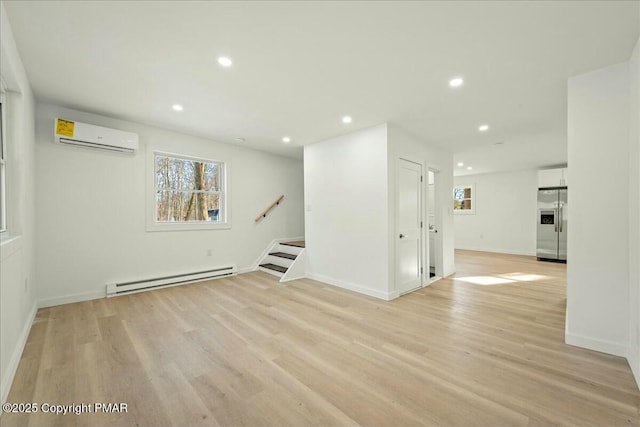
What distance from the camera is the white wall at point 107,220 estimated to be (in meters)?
3.48

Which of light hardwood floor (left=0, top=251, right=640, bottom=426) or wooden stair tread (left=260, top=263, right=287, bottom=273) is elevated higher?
wooden stair tread (left=260, top=263, right=287, bottom=273)

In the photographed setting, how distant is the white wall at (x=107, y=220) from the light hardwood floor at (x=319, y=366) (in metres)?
0.48

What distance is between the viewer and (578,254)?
2455mm

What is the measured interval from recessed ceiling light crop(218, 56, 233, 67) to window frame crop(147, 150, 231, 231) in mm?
2647

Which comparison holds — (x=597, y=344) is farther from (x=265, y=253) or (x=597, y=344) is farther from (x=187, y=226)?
(x=187, y=226)

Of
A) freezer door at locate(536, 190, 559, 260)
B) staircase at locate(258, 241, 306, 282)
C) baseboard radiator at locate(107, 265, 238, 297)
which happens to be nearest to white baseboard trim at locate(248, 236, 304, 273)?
staircase at locate(258, 241, 306, 282)

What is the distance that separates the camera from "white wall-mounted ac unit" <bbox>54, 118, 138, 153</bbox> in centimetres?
341

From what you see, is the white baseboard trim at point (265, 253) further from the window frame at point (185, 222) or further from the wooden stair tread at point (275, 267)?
the window frame at point (185, 222)

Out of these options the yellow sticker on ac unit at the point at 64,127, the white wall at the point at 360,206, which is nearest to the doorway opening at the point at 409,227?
the white wall at the point at 360,206

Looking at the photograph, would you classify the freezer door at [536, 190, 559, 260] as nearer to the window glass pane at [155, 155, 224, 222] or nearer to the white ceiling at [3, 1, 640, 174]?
the white ceiling at [3, 1, 640, 174]

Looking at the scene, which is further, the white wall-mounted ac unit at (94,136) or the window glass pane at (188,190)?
the window glass pane at (188,190)

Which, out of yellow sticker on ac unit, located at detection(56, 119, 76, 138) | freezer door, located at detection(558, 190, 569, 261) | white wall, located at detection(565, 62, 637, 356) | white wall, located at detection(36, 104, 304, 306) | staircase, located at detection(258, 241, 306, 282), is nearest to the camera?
white wall, located at detection(565, 62, 637, 356)

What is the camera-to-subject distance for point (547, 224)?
22.8 ft

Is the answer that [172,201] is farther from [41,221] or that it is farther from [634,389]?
[634,389]
